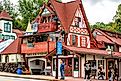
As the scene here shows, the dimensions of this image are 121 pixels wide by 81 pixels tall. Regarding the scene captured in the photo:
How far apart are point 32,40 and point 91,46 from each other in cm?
816

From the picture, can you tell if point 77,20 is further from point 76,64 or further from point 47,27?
point 76,64

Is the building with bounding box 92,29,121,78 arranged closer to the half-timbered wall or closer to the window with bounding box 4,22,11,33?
the half-timbered wall

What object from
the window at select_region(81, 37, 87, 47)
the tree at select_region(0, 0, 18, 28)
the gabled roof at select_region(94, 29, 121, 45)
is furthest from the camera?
the tree at select_region(0, 0, 18, 28)

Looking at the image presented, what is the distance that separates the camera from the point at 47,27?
44.9m

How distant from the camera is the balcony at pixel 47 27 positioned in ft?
145

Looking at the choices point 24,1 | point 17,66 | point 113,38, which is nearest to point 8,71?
point 17,66

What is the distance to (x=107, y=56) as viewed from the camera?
40.6m

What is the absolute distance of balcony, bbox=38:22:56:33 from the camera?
1740 inches

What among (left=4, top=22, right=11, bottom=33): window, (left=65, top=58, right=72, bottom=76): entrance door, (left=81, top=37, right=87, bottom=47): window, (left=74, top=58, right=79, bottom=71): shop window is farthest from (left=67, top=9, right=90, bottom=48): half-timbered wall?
(left=4, top=22, right=11, bottom=33): window

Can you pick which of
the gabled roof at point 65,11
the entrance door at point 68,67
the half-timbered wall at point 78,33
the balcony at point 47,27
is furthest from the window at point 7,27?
the entrance door at point 68,67

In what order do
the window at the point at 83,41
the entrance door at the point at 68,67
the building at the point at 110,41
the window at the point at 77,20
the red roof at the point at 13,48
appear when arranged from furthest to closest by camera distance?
the red roof at the point at 13,48 → the window at the point at 83,41 → the building at the point at 110,41 → the window at the point at 77,20 → the entrance door at the point at 68,67

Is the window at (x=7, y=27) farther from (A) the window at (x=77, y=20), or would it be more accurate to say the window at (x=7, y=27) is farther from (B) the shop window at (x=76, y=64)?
(B) the shop window at (x=76, y=64)

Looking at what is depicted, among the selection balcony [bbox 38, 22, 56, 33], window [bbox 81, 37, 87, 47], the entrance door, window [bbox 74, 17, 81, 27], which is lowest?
the entrance door

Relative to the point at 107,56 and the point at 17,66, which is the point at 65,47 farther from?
the point at 17,66
